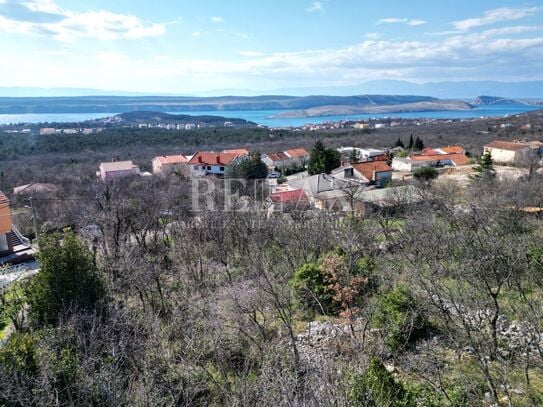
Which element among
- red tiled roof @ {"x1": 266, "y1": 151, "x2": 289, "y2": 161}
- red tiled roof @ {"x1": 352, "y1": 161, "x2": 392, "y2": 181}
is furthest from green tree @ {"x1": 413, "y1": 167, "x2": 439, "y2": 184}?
red tiled roof @ {"x1": 266, "y1": 151, "x2": 289, "y2": 161}

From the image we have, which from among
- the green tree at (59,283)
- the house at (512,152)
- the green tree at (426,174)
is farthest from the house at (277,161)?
the green tree at (59,283)

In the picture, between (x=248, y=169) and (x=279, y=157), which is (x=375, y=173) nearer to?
(x=248, y=169)

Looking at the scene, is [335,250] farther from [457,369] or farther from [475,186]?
[475,186]

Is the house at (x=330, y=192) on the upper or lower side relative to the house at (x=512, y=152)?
lower

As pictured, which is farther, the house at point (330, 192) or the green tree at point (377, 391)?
the house at point (330, 192)

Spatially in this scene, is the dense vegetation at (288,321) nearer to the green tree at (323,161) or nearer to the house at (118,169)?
the green tree at (323,161)

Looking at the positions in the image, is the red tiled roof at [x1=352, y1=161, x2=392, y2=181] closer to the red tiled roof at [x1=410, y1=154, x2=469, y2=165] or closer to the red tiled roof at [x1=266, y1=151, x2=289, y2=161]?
the red tiled roof at [x1=410, y1=154, x2=469, y2=165]
